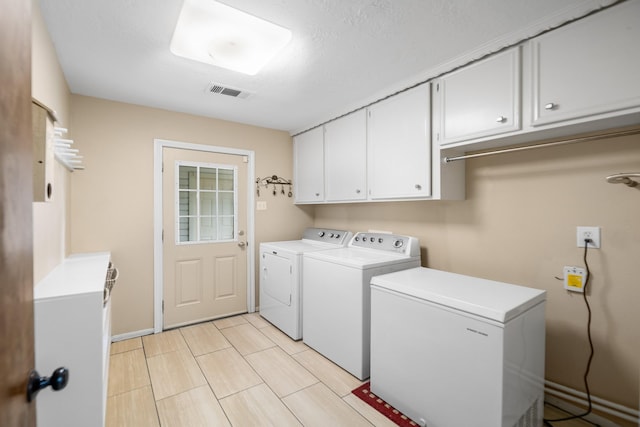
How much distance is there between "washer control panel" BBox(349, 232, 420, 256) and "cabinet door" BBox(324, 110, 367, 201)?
0.40 metres

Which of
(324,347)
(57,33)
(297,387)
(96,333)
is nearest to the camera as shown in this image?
(96,333)

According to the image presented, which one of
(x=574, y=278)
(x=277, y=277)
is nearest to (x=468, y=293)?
(x=574, y=278)

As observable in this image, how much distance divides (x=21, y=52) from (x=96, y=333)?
1.25 metres

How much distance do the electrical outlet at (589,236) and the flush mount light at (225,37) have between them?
6.83ft

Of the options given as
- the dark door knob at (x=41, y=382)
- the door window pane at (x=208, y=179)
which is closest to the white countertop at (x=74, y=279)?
the dark door knob at (x=41, y=382)

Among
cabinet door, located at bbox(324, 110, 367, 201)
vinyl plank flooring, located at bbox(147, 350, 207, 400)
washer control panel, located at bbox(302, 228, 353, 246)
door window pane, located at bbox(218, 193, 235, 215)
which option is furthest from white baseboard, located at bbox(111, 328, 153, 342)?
cabinet door, located at bbox(324, 110, 367, 201)

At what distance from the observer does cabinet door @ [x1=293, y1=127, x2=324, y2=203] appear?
3.39 m

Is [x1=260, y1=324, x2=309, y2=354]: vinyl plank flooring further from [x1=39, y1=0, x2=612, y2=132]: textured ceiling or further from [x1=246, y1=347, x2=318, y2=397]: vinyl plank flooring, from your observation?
[x1=39, y1=0, x2=612, y2=132]: textured ceiling

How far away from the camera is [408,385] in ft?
5.84

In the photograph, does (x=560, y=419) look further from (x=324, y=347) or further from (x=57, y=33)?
(x=57, y=33)

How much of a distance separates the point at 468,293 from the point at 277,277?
1.95 meters

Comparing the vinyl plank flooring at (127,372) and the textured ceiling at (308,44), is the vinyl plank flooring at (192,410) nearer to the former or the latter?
the vinyl plank flooring at (127,372)

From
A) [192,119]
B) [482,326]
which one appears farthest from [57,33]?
[482,326]

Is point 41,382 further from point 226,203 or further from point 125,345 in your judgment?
point 226,203
